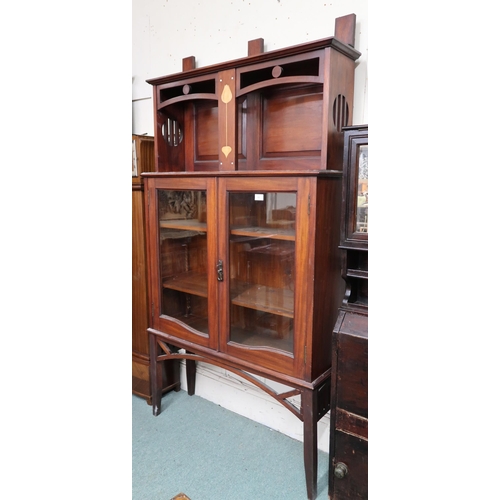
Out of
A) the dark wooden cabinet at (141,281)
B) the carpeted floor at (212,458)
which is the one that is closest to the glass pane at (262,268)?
the carpeted floor at (212,458)

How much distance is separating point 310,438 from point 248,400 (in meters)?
0.68

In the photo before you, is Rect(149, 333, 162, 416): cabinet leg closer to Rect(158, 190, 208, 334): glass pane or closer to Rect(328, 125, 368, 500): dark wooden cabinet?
Rect(158, 190, 208, 334): glass pane

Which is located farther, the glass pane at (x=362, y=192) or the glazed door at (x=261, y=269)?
the glazed door at (x=261, y=269)

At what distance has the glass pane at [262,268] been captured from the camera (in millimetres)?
1533

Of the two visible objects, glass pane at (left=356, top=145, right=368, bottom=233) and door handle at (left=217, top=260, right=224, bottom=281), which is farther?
door handle at (left=217, top=260, right=224, bottom=281)

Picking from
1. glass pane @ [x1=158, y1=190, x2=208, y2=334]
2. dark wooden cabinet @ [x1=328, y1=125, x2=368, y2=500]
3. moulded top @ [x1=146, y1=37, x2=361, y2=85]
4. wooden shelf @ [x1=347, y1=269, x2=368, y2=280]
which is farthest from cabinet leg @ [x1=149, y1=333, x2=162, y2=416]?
moulded top @ [x1=146, y1=37, x2=361, y2=85]

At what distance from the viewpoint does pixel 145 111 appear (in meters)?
2.38

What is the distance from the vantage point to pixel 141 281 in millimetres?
2234

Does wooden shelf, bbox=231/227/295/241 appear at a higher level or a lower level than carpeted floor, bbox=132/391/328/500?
higher

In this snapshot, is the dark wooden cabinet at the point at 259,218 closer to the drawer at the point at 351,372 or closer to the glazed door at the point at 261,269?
the glazed door at the point at 261,269

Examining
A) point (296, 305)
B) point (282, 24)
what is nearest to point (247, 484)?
point (296, 305)

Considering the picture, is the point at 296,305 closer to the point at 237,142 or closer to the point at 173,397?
the point at 237,142

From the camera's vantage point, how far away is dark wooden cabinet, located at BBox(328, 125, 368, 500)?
51.3 inches

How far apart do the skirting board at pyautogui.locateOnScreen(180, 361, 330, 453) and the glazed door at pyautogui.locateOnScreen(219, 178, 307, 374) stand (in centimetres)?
46
